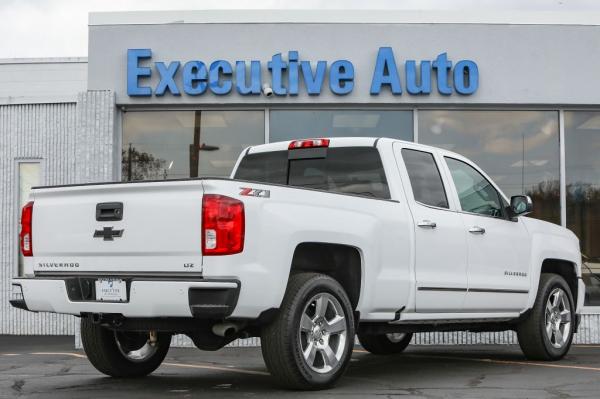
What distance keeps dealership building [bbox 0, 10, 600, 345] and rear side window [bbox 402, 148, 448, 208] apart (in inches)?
186

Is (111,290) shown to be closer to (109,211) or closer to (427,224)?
(109,211)

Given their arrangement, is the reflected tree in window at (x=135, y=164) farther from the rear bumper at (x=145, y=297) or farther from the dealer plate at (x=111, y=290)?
the dealer plate at (x=111, y=290)

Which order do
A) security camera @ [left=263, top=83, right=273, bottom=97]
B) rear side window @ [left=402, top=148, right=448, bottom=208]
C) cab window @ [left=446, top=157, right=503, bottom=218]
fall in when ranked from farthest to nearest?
security camera @ [left=263, top=83, right=273, bottom=97] → cab window @ [left=446, top=157, right=503, bottom=218] → rear side window @ [left=402, top=148, right=448, bottom=208]

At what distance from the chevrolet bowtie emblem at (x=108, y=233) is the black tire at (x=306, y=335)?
117 centimetres

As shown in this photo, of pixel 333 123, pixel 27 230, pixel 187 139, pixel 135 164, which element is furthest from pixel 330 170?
pixel 135 164

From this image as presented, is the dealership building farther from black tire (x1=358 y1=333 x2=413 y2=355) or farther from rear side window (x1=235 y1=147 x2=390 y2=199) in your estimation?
rear side window (x1=235 y1=147 x2=390 y2=199)

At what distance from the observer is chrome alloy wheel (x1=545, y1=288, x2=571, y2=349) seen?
31.0 ft

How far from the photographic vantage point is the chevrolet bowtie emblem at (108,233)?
641cm

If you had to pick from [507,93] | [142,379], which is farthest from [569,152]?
[142,379]

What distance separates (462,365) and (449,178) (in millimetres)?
1905

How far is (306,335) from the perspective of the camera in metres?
6.68

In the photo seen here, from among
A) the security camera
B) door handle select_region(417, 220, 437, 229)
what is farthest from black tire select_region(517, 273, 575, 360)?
the security camera

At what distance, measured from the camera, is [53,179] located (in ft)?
49.2

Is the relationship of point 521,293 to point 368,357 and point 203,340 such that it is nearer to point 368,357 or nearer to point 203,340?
point 368,357
